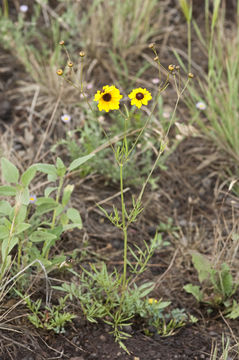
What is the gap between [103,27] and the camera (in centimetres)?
284

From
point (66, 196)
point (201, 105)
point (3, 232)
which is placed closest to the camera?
point (3, 232)

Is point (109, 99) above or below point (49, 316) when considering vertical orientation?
above

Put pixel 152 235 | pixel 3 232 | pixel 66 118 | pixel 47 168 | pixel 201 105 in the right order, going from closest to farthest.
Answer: pixel 3 232 < pixel 47 168 < pixel 152 235 < pixel 66 118 < pixel 201 105

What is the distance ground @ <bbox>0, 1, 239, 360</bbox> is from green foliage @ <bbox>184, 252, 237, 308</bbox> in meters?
0.05

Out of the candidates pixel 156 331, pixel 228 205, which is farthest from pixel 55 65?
pixel 156 331

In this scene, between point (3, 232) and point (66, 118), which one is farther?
point (66, 118)

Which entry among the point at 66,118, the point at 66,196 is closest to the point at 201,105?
the point at 66,118

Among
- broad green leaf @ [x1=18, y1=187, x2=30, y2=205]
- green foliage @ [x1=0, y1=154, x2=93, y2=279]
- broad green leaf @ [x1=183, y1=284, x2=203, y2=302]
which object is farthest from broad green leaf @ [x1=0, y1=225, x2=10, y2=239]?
broad green leaf @ [x1=183, y1=284, x2=203, y2=302]

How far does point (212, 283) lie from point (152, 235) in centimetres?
41

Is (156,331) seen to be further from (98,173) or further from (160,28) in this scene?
(160,28)

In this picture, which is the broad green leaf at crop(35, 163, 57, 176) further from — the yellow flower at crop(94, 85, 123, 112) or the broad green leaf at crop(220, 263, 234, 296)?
the broad green leaf at crop(220, 263, 234, 296)

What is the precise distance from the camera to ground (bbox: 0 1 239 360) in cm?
161

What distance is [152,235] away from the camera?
2207 millimetres

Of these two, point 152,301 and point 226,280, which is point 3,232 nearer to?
point 152,301
